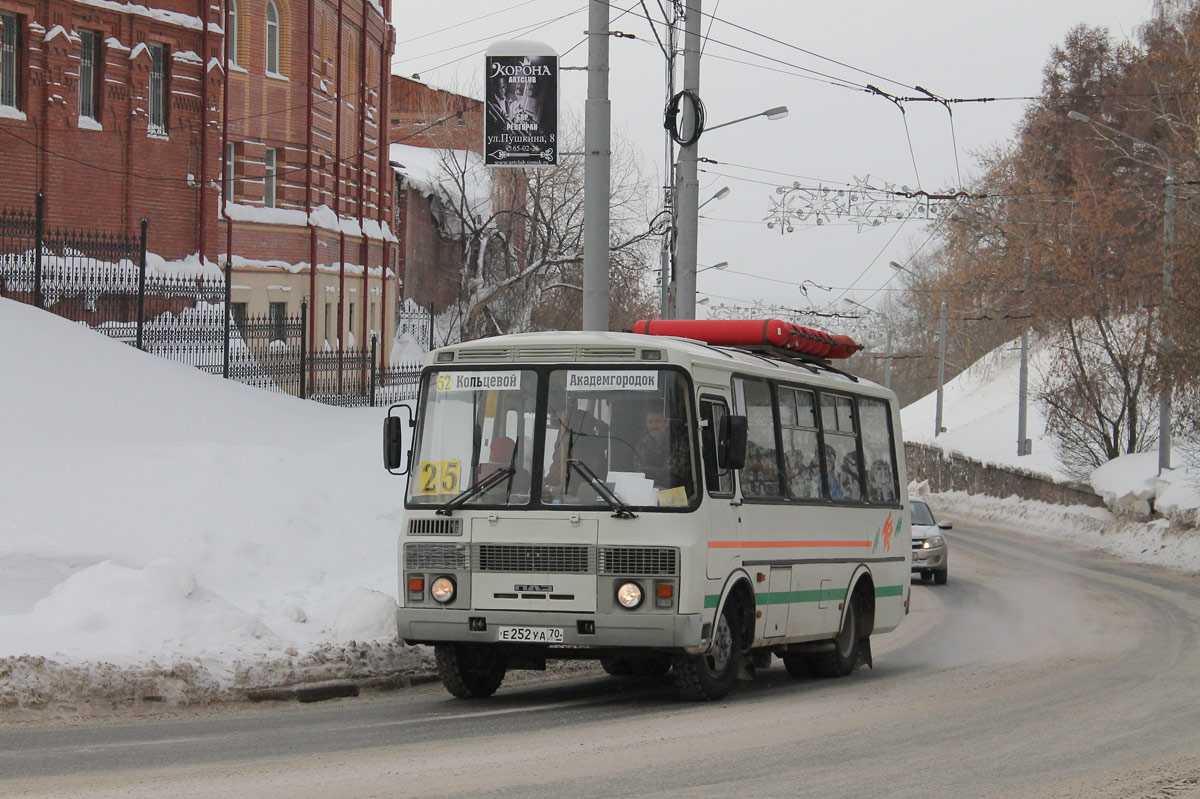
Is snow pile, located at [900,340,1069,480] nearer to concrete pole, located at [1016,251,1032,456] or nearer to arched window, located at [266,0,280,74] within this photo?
concrete pole, located at [1016,251,1032,456]

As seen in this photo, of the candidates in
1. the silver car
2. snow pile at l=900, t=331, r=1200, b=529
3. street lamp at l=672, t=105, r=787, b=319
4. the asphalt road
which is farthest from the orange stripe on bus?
snow pile at l=900, t=331, r=1200, b=529

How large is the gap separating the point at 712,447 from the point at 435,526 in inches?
82.2

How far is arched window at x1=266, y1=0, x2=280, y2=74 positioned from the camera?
41.9m

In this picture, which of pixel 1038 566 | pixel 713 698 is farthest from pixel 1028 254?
pixel 713 698

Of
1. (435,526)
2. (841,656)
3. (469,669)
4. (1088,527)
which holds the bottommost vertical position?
(841,656)

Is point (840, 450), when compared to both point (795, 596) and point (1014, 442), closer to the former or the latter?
point (795, 596)

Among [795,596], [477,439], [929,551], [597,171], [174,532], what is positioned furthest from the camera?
[929,551]

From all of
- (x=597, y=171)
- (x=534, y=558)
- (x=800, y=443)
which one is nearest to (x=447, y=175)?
(x=597, y=171)

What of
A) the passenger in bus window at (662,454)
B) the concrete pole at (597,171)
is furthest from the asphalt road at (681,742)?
the concrete pole at (597,171)

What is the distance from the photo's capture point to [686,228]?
74.1 ft

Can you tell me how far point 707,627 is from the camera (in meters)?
11.2

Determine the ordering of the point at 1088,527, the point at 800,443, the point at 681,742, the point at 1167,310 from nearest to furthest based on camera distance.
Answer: the point at 681,742 → the point at 800,443 → the point at 1167,310 → the point at 1088,527

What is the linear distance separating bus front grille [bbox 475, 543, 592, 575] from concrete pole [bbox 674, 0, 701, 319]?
11577mm

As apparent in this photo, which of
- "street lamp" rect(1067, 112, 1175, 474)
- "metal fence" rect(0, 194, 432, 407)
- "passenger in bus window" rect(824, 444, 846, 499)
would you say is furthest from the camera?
"street lamp" rect(1067, 112, 1175, 474)
